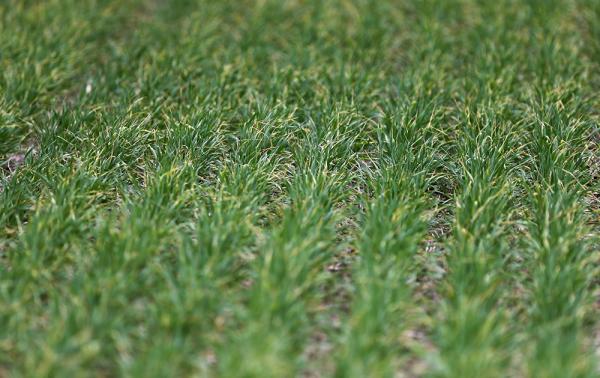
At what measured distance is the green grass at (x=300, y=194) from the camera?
10.2 feet

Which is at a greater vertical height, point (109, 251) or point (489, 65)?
point (489, 65)

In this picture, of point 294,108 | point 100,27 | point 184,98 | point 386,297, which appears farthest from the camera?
point 100,27

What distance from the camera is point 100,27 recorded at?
6078 mm

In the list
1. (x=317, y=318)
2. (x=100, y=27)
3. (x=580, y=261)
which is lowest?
(x=317, y=318)

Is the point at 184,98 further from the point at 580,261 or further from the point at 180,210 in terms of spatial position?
the point at 580,261

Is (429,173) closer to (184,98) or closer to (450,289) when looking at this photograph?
(450,289)

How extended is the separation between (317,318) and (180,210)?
0.95 metres

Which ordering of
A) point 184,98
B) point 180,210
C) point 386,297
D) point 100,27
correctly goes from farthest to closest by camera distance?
point 100,27
point 184,98
point 180,210
point 386,297

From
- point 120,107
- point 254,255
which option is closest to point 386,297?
point 254,255

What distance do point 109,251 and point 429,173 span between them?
1.76 metres

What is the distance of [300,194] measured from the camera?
3.96 metres

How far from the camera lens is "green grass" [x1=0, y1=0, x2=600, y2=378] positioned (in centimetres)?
311

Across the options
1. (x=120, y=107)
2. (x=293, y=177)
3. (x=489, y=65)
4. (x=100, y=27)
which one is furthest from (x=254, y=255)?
(x=100, y=27)

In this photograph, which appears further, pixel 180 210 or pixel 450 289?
pixel 180 210
